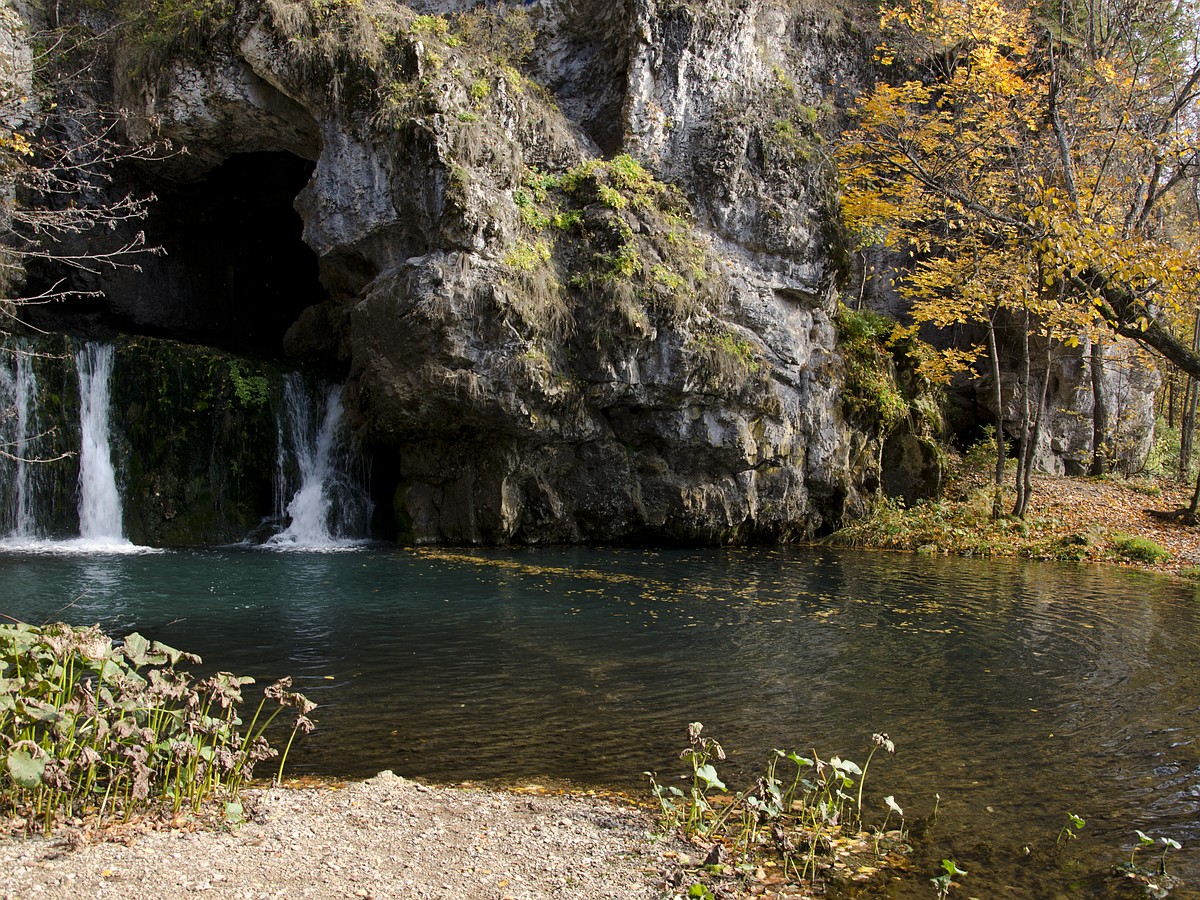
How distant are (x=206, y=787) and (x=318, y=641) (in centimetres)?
444

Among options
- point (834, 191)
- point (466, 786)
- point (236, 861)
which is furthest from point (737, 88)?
point (236, 861)

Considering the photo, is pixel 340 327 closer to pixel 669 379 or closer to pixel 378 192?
pixel 378 192

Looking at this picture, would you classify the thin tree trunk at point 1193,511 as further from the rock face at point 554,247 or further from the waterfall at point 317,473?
the waterfall at point 317,473

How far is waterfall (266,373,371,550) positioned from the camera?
17.2 meters

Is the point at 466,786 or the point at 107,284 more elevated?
the point at 107,284

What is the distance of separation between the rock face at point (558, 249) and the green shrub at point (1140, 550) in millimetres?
4819

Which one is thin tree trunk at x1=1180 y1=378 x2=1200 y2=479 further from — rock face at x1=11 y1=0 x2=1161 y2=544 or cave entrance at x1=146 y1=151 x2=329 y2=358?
cave entrance at x1=146 y1=151 x2=329 y2=358

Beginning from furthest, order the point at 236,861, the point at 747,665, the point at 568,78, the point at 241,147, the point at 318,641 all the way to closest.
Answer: the point at 568,78 < the point at 241,147 < the point at 318,641 < the point at 747,665 < the point at 236,861

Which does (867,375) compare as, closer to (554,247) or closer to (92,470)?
(554,247)

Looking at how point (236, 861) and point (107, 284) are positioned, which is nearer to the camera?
point (236, 861)

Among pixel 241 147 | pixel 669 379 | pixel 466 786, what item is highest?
pixel 241 147

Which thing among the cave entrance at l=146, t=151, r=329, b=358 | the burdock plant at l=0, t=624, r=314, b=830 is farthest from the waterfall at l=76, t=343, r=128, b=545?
→ the burdock plant at l=0, t=624, r=314, b=830

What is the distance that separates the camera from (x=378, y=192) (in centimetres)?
1562

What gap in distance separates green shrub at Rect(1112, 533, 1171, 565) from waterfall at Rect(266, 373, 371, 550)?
14.6 meters
